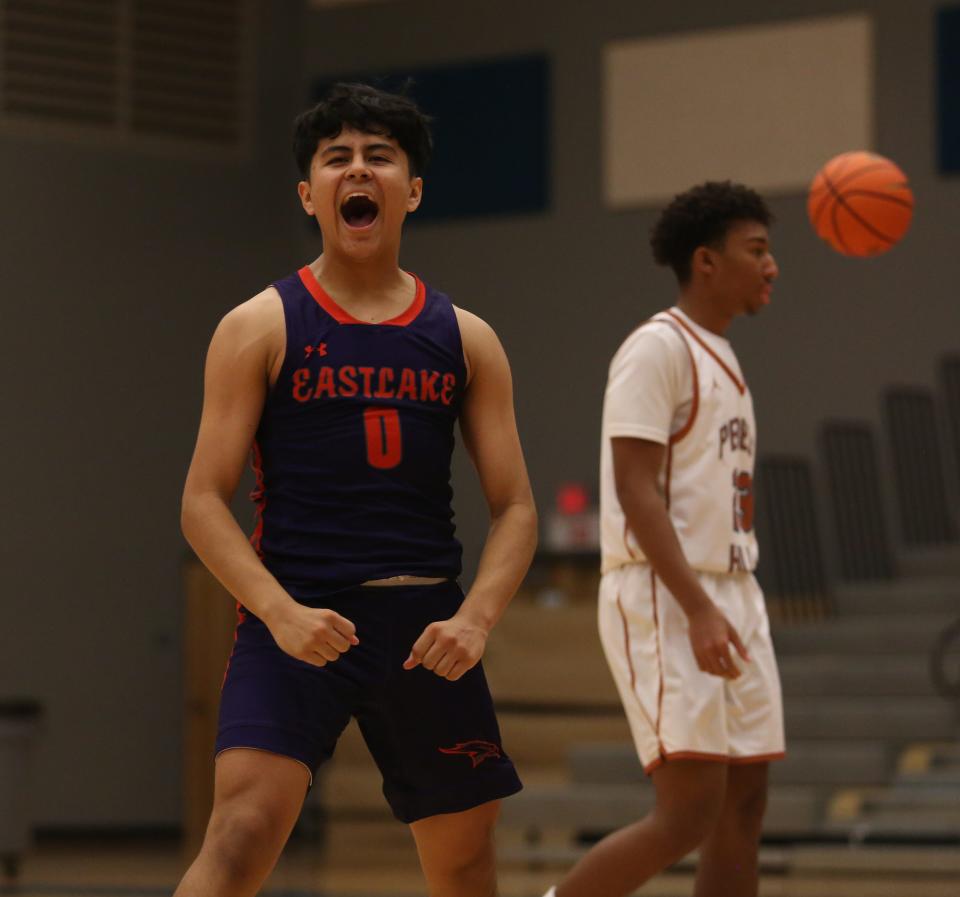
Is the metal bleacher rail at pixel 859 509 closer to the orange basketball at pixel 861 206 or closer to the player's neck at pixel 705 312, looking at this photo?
the orange basketball at pixel 861 206

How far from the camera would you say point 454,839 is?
2.80 meters

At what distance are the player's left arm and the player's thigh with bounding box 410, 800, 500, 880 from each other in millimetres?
238

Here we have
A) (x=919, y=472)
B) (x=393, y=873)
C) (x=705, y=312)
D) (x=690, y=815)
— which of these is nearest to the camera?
(x=690, y=815)

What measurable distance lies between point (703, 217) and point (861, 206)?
113 cm

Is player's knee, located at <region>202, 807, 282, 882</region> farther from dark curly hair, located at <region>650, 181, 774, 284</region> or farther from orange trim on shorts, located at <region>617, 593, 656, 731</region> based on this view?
dark curly hair, located at <region>650, 181, 774, 284</region>

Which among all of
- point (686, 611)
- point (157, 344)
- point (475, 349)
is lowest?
point (686, 611)

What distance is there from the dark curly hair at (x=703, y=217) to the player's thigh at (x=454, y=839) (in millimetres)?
1607

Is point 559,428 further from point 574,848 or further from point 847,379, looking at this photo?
point 574,848

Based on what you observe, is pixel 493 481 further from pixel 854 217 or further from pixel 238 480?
pixel 854 217

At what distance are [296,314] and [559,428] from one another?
288 inches

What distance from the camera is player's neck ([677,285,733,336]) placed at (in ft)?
13.1

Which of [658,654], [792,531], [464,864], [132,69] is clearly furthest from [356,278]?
[132,69]

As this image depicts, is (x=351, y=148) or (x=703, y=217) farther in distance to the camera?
(x=703, y=217)

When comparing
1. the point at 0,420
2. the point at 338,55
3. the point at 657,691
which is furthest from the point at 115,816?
the point at 657,691
